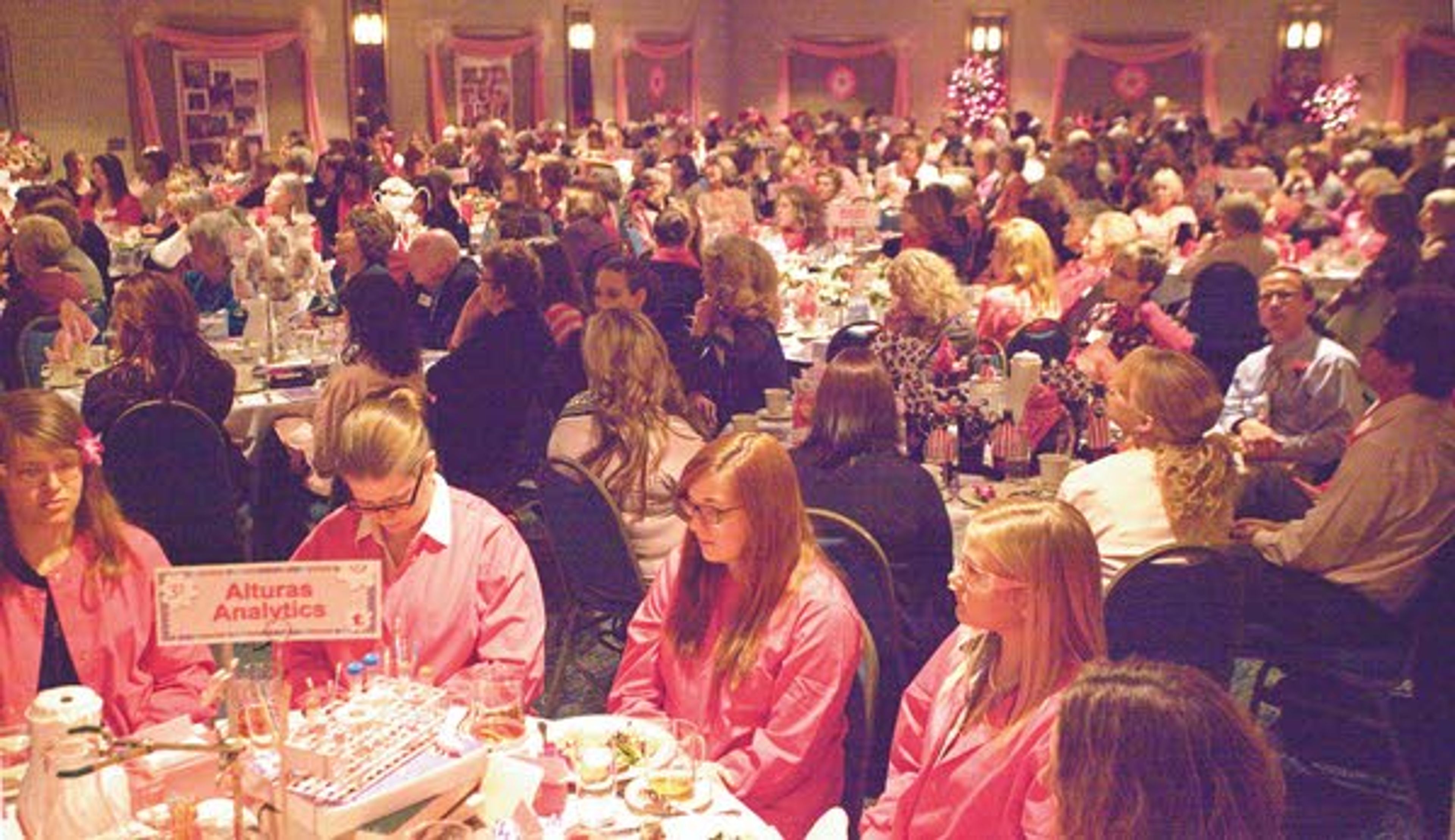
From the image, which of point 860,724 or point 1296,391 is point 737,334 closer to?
point 1296,391

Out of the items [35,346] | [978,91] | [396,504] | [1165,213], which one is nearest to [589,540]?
[396,504]

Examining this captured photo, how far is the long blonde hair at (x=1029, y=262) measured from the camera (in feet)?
20.4

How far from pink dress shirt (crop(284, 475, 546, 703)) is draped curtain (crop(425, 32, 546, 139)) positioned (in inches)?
580

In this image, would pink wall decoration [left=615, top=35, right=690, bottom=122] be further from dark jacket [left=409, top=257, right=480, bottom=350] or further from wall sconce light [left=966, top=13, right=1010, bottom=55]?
dark jacket [left=409, top=257, right=480, bottom=350]

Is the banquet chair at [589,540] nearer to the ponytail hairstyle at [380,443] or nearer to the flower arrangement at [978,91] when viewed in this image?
the ponytail hairstyle at [380,443]

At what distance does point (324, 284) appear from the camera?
22.2 feet

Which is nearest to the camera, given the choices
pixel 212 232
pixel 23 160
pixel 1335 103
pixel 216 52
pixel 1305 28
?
pixel 212 232

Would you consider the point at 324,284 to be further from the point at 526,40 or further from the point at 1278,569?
the point at 526,40

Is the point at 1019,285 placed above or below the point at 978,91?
below

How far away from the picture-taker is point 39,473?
107 inches

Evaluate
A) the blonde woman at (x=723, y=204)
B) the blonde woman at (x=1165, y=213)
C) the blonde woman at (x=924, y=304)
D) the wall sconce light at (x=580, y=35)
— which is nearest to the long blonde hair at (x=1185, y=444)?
the blonde woman at (x=924, y=304)

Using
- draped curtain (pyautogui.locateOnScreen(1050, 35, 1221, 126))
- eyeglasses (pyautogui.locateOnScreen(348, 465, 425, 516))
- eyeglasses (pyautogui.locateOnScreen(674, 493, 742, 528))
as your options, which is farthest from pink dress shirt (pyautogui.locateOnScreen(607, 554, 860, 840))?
draped curtain (pyautogui.locateOnScreen(1050, 35, 1221, 126))

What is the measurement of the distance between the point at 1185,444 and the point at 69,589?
2.54 m

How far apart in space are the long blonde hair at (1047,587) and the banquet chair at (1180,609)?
827 mm
